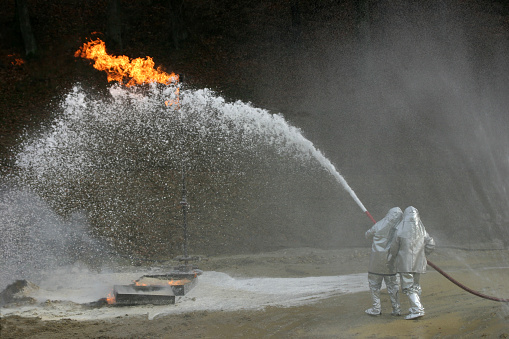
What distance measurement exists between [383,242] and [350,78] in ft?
47.3

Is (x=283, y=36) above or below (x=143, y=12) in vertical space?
below

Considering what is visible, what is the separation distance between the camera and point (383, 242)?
755cm

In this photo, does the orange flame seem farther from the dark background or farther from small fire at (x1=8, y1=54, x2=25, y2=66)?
small fire at (x1=8, y1=54, x2=25, y2=66)

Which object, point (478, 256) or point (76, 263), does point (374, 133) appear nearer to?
point (478, 256)

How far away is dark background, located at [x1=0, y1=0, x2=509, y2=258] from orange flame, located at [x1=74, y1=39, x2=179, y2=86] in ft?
2.32

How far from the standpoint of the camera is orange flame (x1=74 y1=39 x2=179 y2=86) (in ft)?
58.2

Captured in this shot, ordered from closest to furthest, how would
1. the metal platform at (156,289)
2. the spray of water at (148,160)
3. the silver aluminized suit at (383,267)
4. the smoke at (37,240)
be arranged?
the silver aluminized suit at (383,267), the metal platform at (156,289), the smoke at (37,240), the spray of water at (148,160)

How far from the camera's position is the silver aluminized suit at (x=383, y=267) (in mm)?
7383

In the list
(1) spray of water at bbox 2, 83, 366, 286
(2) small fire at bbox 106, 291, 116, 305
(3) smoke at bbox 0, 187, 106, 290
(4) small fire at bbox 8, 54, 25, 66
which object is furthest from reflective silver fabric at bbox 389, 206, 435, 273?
(4) small fire at bbox 8, 54, 25, 66

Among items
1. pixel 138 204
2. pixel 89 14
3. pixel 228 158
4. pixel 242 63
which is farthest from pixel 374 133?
pixel 89 14

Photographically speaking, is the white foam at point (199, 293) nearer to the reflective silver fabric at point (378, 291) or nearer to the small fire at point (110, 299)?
the small fire at point (110, 299)

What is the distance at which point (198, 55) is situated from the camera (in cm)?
2194

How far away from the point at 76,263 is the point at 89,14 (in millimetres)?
15574

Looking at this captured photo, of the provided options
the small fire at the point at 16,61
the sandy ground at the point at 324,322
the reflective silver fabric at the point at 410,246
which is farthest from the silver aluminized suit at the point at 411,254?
the small fire at the point at 16,61
